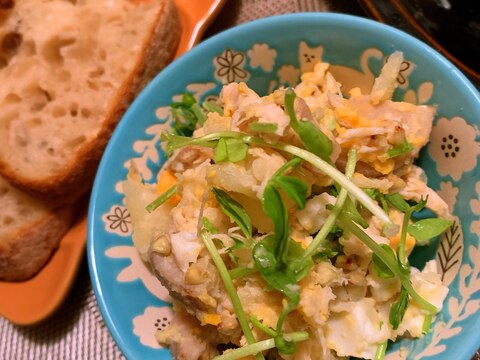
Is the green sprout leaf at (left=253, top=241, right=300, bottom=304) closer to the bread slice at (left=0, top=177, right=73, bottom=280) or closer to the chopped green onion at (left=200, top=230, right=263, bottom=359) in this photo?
the chopped green onion at (left=200, top=230, right=263, bottom=359)

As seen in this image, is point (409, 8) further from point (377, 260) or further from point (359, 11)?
point (377, 260)

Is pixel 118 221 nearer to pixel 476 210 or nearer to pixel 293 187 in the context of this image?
pixel 293 187

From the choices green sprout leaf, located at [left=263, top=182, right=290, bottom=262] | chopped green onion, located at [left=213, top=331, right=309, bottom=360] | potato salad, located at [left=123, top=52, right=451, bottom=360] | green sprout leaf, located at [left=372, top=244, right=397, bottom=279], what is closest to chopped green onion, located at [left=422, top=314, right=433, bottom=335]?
potato salad, located at [left=123, top=52, right=451, bottom=360]

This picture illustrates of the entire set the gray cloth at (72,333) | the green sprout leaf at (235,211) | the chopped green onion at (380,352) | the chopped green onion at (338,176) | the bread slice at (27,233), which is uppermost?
the chopped green onion at (338,176)

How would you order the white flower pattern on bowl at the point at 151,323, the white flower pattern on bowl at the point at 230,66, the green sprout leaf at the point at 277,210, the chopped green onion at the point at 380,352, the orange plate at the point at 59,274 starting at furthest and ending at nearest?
the orange plate at the point at 59,274
the white flower pattern on bowl at the point at 230,66
the white flower pattern on bowl at the point at 151,323
the chopped green onion at the point at 380,352
the green sprout leaf at the point at 277,210

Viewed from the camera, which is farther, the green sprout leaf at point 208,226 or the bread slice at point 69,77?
the bread slice at point 69,77

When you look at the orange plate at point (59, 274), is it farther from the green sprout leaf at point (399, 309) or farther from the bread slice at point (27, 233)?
the green sprout leaf at point (399, 309)

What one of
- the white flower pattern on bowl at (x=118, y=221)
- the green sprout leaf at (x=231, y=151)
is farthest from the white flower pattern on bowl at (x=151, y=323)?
the green sprout leaf at (x=231, y=151)
